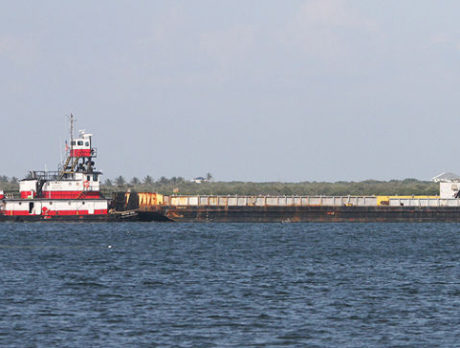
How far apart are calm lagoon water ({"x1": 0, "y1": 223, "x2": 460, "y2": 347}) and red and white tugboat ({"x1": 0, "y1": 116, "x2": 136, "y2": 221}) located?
25123 mm

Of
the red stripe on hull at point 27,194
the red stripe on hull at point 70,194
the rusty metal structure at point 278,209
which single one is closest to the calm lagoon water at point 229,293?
the red stripe on hull at point 70,194

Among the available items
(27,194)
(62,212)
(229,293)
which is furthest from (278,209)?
(229,293)

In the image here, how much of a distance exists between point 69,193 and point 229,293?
221 ft

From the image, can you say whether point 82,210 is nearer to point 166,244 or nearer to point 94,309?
point 166,244

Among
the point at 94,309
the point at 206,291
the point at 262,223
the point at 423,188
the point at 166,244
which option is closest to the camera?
the point at 94,309

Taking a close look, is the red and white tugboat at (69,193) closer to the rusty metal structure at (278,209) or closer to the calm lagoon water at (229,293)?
the rusty metal structure at (278,209)

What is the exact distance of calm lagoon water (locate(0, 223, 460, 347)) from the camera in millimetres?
33250

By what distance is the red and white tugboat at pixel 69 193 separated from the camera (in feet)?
356

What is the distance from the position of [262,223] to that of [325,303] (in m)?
84.1

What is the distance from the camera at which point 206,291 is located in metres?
45.5

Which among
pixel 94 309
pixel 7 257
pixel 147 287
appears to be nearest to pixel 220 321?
pixel 94 309

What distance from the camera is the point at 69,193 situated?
108500 mm

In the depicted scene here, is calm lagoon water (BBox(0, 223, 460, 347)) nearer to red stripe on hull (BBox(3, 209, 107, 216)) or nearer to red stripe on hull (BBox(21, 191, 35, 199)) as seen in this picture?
red stripe on hull (BBox(3, 209, 107, 216))

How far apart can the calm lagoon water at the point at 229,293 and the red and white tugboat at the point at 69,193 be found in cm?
2512
